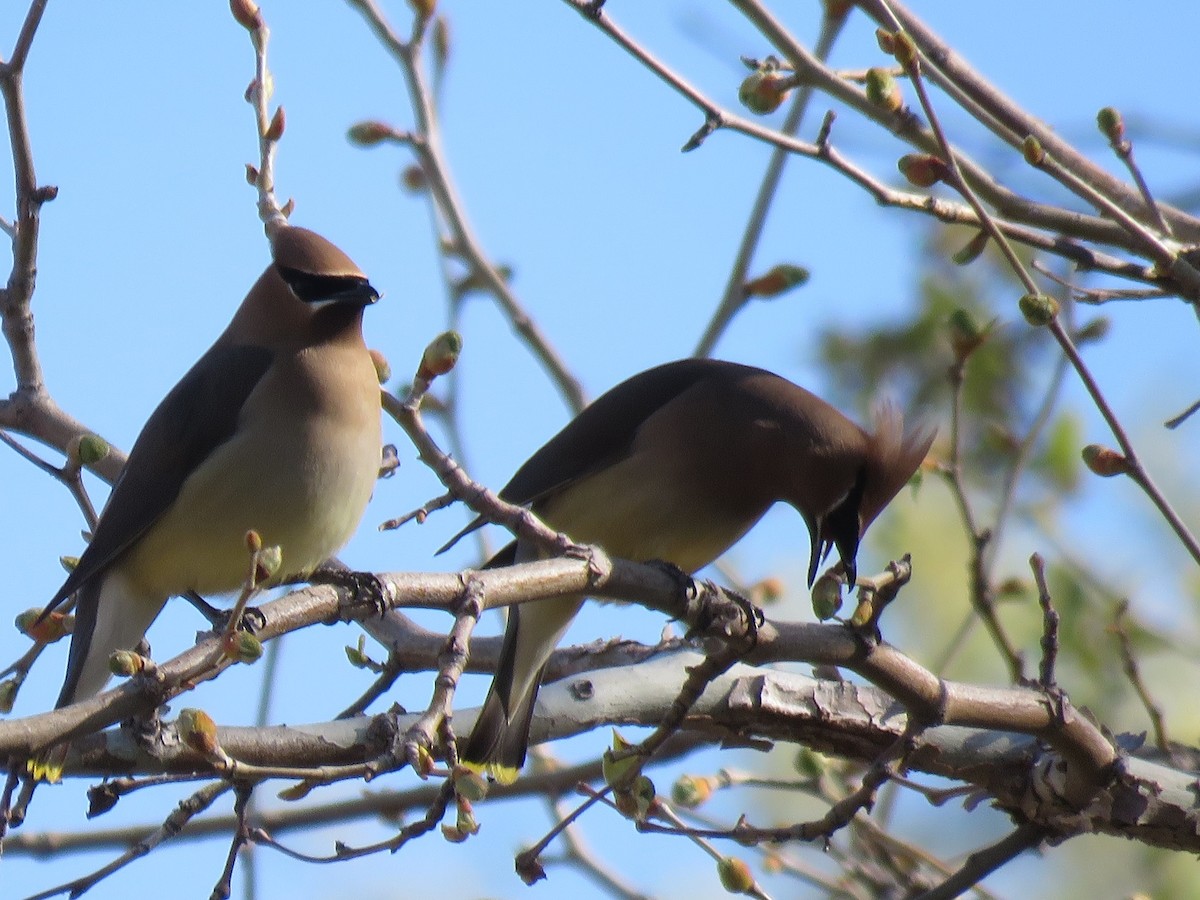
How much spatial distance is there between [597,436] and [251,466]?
107cm

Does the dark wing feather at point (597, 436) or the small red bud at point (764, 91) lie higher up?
the dark wing feather at point (597, 436)

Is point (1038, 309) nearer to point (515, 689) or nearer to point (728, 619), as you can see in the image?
point (728, 619)

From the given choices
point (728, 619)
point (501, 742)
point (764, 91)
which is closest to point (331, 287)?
point (501, 742)

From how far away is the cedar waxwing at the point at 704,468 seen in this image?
4.63 m

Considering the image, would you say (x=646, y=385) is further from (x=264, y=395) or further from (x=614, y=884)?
(x=614, y=884)

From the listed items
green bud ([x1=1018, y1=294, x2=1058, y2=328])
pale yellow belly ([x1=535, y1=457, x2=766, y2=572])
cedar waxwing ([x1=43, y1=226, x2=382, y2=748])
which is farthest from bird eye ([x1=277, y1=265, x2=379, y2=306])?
green bud ([x1=1018, y1=294, x2=1058, y2=328])

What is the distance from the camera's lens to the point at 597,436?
15.8 feet

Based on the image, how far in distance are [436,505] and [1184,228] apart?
1.76 metres

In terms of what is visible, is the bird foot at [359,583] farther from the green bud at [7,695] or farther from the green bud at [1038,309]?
the green bud at [1038,309]

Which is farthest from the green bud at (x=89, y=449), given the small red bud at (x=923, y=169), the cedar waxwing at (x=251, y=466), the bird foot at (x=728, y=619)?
the small red bud at (x=923, y=169)

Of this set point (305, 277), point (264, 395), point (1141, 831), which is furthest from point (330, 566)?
point (1141, 831)

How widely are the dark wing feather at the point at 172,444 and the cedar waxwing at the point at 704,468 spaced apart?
0.83 metres

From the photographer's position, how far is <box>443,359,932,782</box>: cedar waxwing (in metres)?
4.63

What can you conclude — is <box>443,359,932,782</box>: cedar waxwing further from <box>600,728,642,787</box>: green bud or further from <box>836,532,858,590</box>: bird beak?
<box>600,728,642,787</box>: green bud
